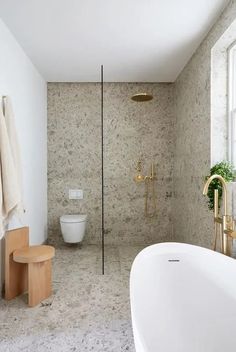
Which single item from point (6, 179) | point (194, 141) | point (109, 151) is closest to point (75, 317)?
point (6, 179)

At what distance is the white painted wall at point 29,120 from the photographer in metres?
2.62

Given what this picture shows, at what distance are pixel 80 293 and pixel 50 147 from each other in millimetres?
2327

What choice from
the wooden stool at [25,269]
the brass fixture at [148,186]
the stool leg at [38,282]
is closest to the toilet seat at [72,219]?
the brass fixture at [148,186]

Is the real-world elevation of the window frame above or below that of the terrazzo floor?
above

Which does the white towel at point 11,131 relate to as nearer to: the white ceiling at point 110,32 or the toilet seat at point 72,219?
the white ceiling at point 110,32

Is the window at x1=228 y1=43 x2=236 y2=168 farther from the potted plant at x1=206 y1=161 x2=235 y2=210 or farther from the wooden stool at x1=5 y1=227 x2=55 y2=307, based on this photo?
the wooden stool at x1=5 y1=227 x2=55 y2=307

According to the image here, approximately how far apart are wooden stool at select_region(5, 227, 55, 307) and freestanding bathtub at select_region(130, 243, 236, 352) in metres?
0.93

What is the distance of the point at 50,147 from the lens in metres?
4.15

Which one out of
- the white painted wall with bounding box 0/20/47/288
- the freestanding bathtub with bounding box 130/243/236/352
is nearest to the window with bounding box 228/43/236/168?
the freestanding bathtub with bounding box 130/243/236/352

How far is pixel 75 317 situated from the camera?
6.84 feet

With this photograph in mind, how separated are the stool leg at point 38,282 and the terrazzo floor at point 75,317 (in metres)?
0.06

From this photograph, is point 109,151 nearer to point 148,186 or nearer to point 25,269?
point 148,186

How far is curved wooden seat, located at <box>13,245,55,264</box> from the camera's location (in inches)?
89.6

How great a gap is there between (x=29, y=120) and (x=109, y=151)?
1319 mm
